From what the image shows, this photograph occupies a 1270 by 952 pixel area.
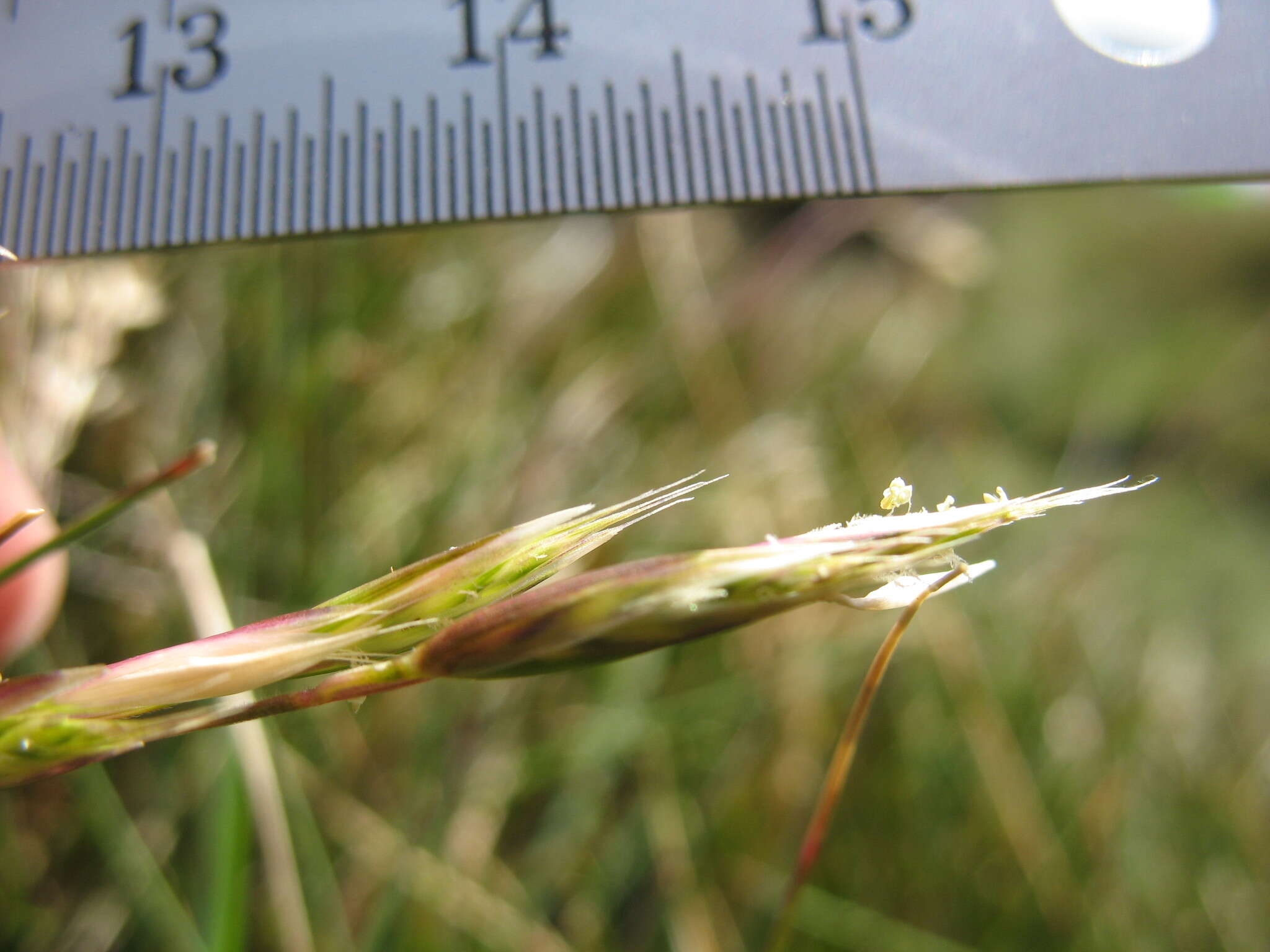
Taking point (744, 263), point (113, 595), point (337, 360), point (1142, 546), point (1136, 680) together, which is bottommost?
point (1136, 680)

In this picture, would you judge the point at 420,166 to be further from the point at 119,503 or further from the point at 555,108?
the point at 119,503

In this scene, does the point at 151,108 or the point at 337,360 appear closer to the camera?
the point at 151,108

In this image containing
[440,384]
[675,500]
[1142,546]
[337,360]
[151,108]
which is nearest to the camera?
[675,500]

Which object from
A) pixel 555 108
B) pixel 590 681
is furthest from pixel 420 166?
pixel 590 681

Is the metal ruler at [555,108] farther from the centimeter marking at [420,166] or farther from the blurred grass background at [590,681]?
the blurred grass background at [590,681]

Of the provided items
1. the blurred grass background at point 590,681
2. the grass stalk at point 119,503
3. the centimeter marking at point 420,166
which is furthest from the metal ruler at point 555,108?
the grass stalk at point 119,503

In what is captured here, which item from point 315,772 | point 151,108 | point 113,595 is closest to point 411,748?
point 315,772

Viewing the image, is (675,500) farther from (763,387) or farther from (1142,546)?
(1142,546)

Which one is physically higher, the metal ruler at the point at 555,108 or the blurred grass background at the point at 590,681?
the metal ruler at the point at 555,108
